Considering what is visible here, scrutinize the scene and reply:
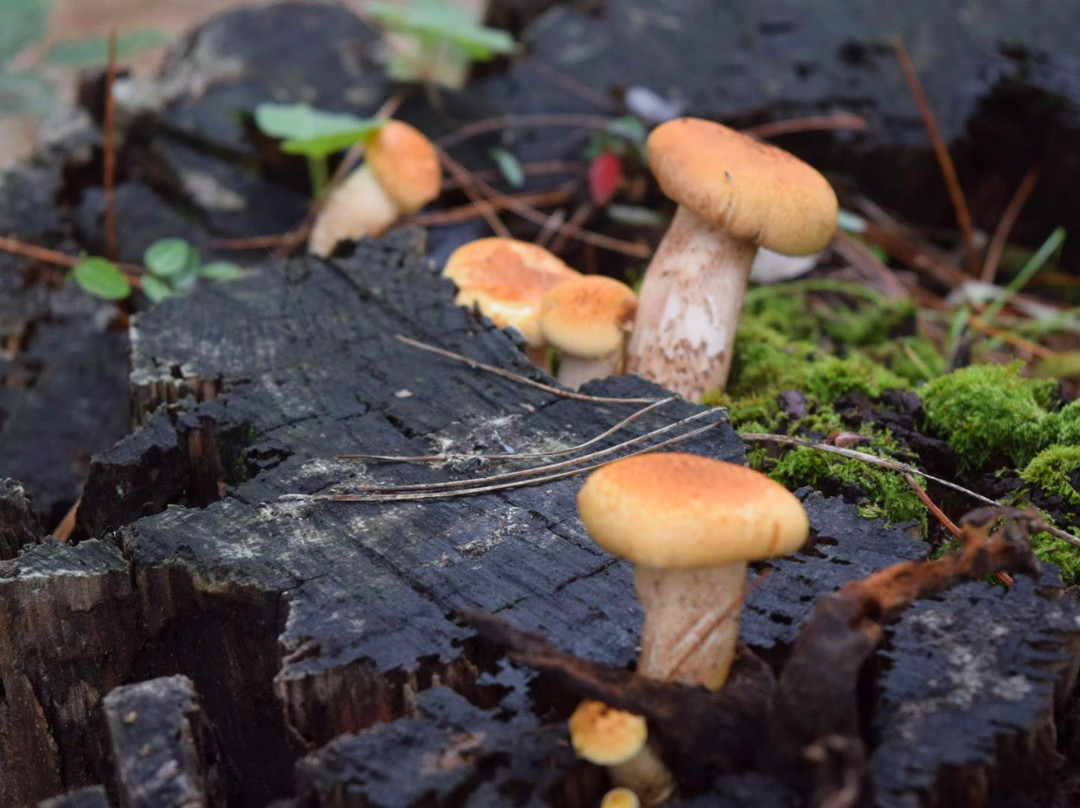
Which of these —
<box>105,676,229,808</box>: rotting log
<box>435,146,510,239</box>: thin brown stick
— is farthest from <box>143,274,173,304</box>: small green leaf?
<box>105,676,229,808</box>: rotting log

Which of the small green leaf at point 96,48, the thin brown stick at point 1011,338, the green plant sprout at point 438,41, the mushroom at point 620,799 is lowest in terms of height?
the thin brown stick at point 1011,338

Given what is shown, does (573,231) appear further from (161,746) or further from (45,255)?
(161,746)

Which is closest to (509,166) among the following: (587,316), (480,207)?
(480,207)

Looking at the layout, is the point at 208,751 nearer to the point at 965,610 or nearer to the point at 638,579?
the point at 638,579

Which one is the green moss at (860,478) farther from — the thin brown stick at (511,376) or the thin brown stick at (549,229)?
the thin brown stick at (549,229)

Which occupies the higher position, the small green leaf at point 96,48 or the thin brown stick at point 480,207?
the small green leaf at point 96,48

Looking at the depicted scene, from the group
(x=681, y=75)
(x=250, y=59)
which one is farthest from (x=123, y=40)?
(x=681, y=75)

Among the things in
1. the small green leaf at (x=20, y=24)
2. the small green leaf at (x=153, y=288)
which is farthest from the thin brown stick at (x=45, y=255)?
the small green leaf at (x=20, y=24)
